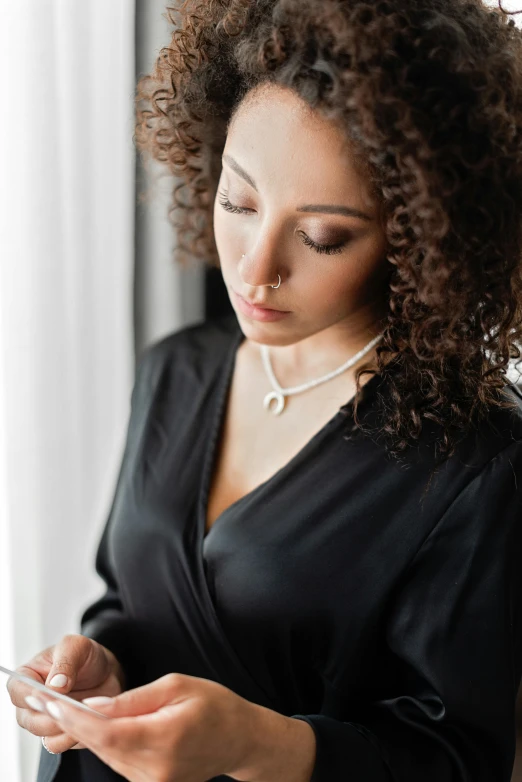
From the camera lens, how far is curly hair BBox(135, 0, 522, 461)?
0.81 metres

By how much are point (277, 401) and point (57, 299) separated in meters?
0.43

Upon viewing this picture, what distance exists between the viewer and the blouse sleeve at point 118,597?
119cm

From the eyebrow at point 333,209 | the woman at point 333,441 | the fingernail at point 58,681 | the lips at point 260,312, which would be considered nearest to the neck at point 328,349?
the woman at point 333,441

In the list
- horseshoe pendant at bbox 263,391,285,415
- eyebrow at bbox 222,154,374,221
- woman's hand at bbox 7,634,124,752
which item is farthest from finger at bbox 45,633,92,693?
eyebrow at bbox 222,154,374,221

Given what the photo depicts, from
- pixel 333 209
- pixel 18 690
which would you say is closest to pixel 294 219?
pixel 333 209

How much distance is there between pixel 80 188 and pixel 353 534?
74 centimetres

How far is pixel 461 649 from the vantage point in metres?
0.96

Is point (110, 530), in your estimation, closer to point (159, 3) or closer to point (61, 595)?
point (61, 595)

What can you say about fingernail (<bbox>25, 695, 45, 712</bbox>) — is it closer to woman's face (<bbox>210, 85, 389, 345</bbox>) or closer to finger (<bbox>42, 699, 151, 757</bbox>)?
finger (<bbox>42, 699, 151, 757</bbox>)

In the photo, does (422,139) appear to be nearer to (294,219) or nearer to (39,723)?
(294,219)

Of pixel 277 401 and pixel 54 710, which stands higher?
pixel 277 401

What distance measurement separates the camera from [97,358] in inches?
58.5

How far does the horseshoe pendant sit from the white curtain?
0.40 meters

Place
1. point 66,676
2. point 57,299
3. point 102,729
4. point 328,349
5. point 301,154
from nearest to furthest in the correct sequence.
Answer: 1. point 102,729
2. point 301,154
3. point 66,676
4. point 328,349
5. point 57,299
